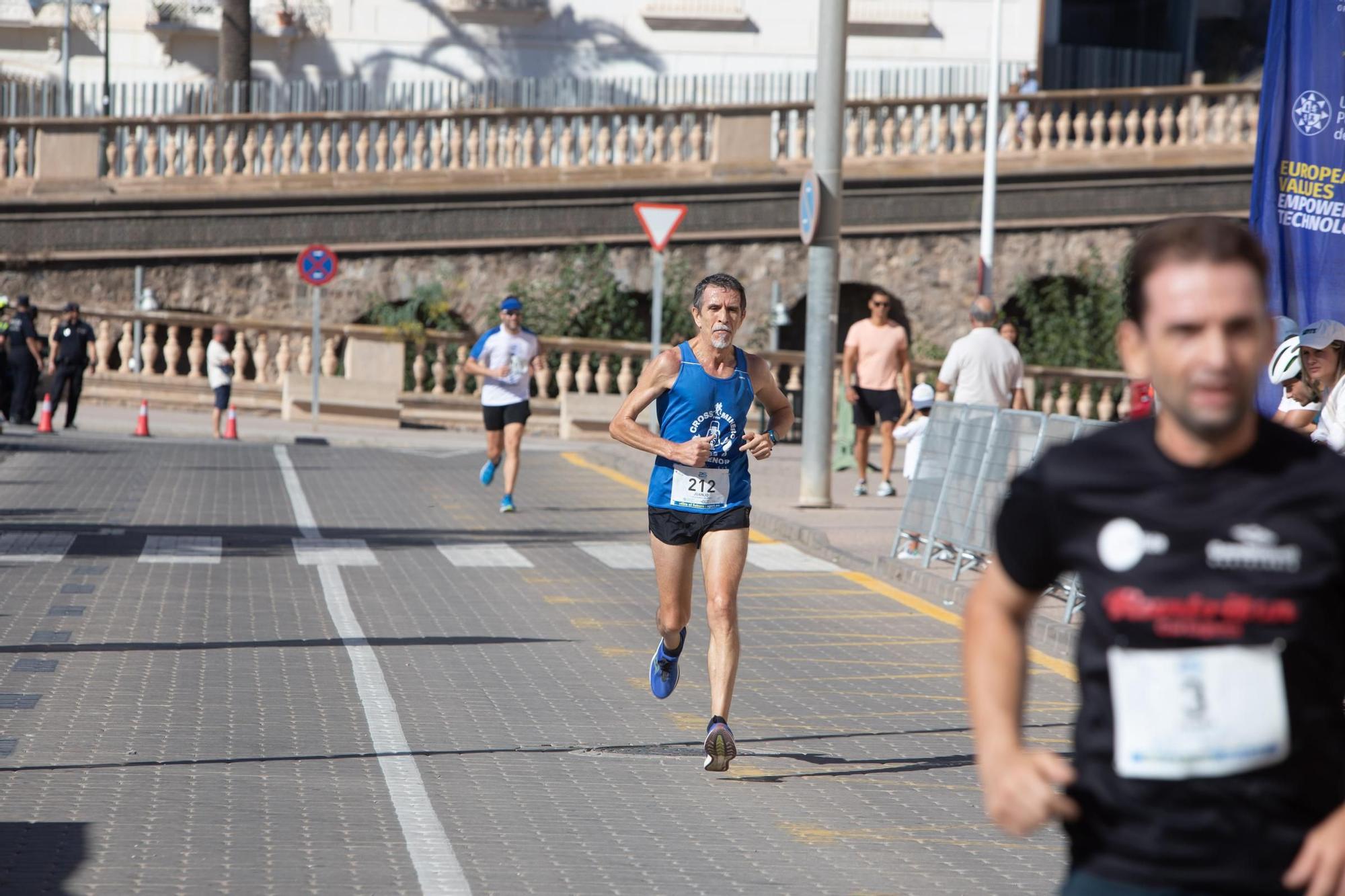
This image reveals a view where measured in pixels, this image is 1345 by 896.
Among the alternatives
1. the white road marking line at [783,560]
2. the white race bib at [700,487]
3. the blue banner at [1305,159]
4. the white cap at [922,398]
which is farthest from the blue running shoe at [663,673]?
the white cap at [922,398]

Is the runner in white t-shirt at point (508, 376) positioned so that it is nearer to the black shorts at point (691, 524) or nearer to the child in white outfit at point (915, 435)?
the child in white outfit at point (915, 435)

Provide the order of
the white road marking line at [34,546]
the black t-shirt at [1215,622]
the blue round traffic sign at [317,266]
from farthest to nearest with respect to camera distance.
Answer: the blue round traffic sign at [317,266]
the white road marking line at [34,546]
the black t-shirt at [1215,622]

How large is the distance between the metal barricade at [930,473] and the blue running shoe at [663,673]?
6108 millimetres

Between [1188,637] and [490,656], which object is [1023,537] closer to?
[1188,637]

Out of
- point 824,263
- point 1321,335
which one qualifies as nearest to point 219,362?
point 824,263

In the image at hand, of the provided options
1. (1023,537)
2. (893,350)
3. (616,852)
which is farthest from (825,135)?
(1023,537)

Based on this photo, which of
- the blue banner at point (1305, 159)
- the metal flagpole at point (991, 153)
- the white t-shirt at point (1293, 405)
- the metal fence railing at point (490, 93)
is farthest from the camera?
the metal fence railing at point (490, 93)

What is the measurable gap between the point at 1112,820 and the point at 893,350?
17.5 metres

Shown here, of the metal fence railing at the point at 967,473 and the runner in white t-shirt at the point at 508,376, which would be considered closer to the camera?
the metal fence railing at the point at 967,473

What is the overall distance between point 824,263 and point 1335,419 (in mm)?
10412

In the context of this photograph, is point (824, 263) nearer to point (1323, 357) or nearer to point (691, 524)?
point (1323, 357)

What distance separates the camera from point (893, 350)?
2041cm

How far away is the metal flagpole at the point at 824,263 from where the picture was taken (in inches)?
735

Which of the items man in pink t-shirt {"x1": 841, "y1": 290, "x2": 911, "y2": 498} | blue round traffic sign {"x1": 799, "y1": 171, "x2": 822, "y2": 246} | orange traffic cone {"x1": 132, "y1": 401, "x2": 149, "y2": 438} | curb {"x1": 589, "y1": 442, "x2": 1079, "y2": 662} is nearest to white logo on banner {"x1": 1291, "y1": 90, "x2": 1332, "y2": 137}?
curb {"x1": 589, "y1": 442, "x2": 1079, "y2": 662}
